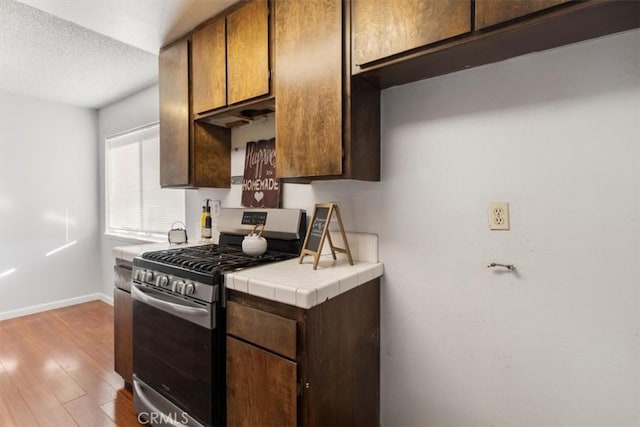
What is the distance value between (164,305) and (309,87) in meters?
1.27

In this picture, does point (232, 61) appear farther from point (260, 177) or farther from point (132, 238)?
point (132, 238)

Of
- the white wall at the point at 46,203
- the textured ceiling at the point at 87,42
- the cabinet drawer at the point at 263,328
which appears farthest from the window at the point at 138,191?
the cabinet drawer at the point at 263,328

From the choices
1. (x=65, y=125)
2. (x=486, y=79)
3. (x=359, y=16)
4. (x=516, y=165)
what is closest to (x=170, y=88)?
(x=359, y=16)

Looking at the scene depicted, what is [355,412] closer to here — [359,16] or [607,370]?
[607,370]

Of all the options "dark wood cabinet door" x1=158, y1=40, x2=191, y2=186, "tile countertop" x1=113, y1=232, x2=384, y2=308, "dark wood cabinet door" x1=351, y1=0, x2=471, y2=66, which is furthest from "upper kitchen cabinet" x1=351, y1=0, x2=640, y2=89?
"dark wood cabinet door" x1=158, y1=40, x2=191, y2=186

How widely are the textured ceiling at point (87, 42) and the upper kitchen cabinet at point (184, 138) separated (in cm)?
17

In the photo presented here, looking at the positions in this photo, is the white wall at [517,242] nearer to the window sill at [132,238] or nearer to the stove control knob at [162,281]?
the stove control knob at [162,281]

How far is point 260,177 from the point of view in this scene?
2.22 meters

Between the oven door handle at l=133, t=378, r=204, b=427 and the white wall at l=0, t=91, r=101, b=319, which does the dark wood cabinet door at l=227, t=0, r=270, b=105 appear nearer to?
the oven door handle at l=133, t=378, r=204, b=427

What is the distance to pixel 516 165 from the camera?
4.37ft

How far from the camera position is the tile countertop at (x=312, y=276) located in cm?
124

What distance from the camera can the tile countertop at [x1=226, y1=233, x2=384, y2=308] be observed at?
1.24m

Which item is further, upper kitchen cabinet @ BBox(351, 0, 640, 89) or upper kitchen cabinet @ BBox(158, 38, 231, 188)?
upper kitchen cabinet @ BBox(158, 38, 231, 188)

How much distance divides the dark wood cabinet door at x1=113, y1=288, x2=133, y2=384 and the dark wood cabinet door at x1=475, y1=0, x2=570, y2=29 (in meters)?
2.33
